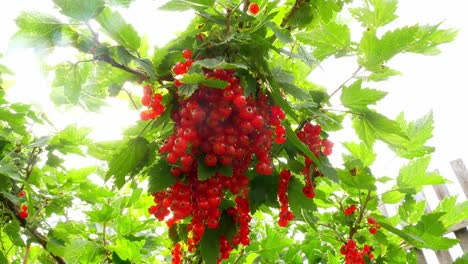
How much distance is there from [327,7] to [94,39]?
3.49ft

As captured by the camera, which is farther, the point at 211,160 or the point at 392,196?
the point at 392,196

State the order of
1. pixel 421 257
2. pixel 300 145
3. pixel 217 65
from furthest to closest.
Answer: pixel 421 257 < pixel 300 145 < pixel 217 65

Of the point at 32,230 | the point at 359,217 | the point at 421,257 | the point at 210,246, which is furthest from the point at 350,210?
the point at 421,257

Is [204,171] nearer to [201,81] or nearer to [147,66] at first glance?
[201,81]

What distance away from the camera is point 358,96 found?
163 cm

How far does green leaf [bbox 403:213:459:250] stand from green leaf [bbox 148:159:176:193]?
1.53 metres

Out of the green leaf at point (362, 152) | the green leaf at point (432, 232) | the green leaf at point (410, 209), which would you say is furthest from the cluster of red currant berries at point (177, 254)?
the green leaf at point (410, 209)

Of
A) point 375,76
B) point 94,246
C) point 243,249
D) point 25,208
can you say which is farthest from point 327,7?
point 25,208

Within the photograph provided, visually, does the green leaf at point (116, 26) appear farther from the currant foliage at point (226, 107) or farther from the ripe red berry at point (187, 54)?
the ripe red berry at point (187, 54)

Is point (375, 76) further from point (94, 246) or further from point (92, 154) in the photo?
point (94, 246)

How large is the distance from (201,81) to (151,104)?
1.00 ft

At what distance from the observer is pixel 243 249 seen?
219cm

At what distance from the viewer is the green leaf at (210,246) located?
1.33 m

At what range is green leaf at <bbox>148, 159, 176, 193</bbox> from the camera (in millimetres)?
1288
